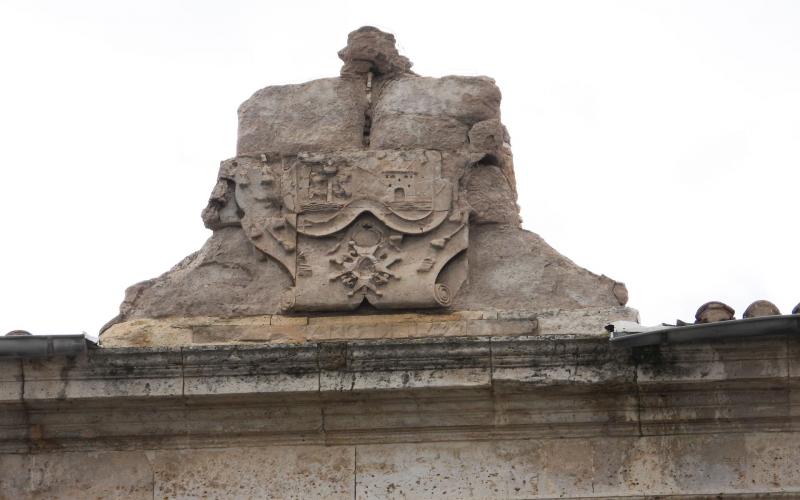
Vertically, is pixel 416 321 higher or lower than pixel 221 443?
higher

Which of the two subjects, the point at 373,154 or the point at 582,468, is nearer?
the point at 582,468

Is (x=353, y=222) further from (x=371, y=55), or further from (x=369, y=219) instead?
(x=371, y=55)

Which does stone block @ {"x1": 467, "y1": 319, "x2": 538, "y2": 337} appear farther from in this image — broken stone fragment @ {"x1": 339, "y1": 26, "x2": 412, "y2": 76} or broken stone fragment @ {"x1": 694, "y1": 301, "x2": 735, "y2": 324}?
broken stone fragment @ {"x1": 339, "y1": 26, "x2": 412, "y2": 76}

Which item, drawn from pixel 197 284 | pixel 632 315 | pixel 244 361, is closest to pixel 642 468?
pixel 632 315

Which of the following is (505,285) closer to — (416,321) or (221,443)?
(416,321)

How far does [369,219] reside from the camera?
8320 mm

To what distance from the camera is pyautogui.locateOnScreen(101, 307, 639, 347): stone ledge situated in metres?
8.04

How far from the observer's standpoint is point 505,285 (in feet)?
27.1

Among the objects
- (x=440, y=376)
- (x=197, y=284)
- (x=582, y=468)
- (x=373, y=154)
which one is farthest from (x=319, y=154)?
(x=582, y=468)

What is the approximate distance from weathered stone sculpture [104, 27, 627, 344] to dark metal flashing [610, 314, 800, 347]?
0.69 meters

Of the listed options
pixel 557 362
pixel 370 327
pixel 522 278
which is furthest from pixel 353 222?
pixel 557 362

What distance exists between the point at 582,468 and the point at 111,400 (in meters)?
2.05

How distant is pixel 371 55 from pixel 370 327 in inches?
61.5

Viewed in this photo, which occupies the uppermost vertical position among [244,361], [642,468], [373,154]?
[373,154]
